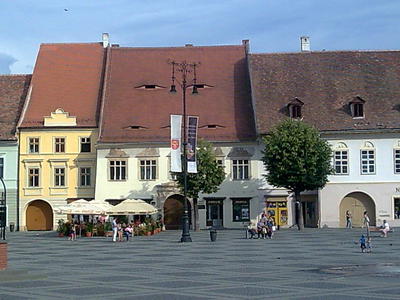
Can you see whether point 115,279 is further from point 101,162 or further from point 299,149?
point 101,162

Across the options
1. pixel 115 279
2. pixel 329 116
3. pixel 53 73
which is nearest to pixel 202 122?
pixel 329 116

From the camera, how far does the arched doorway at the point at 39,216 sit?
2458 inches

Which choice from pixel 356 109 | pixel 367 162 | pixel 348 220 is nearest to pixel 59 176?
pixel 348 220

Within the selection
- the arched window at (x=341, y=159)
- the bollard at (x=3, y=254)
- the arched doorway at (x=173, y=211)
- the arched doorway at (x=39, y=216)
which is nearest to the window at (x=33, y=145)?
the arched doorway at (x=39, y=216)

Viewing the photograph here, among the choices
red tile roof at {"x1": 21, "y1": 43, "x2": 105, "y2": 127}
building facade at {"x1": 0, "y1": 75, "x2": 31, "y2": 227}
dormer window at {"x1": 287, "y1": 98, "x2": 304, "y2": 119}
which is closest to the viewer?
dormer window at {"x1": 287, "y1": 98, "x2": 304, "y2": 119}

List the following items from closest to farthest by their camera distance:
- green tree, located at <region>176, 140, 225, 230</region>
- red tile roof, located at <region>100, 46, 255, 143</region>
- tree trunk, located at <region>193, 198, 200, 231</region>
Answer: green tree, located at <region>176, 140, 225, 230</region>
tree trunk, located at <region>193, 198, 200, 231</region>
red tile roof, located at <region>100, 46, 255, 143</region>

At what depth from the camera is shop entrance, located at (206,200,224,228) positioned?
59969mm

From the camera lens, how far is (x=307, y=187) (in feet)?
176

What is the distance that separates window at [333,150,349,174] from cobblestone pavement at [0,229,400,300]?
22607mm

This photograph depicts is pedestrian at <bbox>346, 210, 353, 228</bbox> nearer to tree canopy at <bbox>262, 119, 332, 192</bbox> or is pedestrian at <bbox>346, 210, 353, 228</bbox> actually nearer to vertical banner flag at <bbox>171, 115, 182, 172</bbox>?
tree canopy at <bbox>262, 119, 332, 192</bbox>

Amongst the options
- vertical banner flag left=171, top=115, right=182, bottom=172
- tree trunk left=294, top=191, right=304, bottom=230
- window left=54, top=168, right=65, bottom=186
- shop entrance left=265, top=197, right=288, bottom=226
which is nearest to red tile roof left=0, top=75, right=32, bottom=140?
window left=54, top=168, right=65, bottom=186

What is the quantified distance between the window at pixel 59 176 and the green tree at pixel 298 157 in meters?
18.3

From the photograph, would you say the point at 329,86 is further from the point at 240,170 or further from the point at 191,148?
the point at 191,148

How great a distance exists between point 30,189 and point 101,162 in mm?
6776
